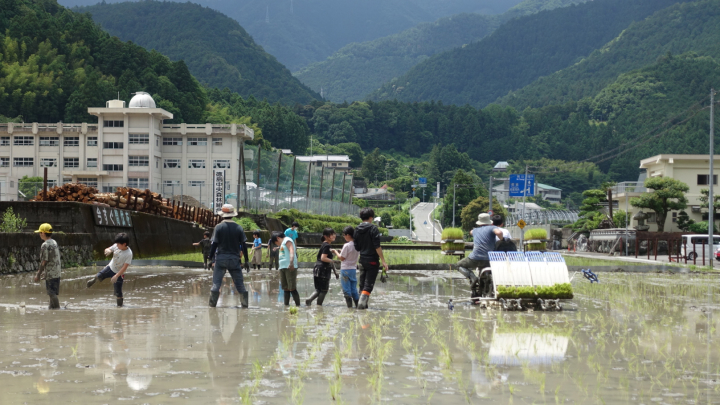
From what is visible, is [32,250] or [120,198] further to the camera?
[120,198]

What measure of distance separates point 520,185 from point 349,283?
43.9 m

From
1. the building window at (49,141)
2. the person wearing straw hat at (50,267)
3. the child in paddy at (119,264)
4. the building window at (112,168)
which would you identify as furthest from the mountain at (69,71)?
the person wearing straw hat at (50,267)

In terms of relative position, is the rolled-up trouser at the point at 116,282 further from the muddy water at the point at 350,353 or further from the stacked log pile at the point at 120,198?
the stacked log pile at the point at 120,198

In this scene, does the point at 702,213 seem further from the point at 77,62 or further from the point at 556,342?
the point at 77,62

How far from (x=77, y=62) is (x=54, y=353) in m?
124

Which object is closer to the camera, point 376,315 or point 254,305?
point 376,315

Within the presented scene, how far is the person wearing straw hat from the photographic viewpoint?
12.2m

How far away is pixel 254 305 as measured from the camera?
13852 mm

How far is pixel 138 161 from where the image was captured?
92562 millimetres

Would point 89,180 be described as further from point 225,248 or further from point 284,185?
point 225,248

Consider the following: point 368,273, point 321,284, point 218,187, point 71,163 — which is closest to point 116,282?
point 321,284

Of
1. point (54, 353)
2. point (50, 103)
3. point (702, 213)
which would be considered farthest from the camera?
point (50, 103)

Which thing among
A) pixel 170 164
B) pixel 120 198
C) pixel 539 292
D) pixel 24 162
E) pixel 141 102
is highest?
pixel 141 102

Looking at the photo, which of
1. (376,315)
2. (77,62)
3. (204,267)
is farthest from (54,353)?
(77,62)
